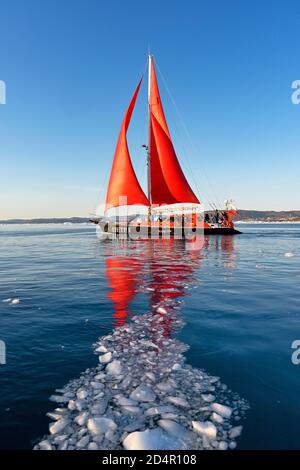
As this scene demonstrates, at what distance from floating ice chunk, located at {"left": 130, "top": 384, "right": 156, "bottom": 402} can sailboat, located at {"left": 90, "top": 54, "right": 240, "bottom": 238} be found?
3587cm

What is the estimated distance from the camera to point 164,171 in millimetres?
40812

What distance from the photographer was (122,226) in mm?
42781

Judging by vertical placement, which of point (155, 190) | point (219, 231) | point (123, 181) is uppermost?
point (123, 181)

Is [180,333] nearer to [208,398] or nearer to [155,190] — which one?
[208,398]

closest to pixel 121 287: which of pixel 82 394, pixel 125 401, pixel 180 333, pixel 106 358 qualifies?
pixel 180 333

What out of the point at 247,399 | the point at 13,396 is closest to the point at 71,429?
the point at 13,396

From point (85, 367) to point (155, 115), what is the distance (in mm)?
44124

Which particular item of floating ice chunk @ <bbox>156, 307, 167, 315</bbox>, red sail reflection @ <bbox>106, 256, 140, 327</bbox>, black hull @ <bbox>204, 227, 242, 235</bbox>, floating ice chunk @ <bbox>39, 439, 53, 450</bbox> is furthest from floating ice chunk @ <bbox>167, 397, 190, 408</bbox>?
black hull @ <bbox>204, 227, 242, 235</bbox>

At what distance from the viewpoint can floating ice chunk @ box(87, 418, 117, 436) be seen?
2920mm

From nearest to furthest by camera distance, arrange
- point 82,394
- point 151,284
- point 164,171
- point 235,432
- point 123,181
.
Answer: point 235,432 → point 82,394 → point 151,284 → point 123,181 → point 164,171

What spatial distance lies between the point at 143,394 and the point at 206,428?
97 centimetres

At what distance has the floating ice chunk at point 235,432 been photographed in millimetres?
2841

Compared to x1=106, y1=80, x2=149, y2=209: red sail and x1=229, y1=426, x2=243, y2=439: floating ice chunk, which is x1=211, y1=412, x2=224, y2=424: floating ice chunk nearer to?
x1=229, y1=426, x2=243, y2=439: floating ice chunk
